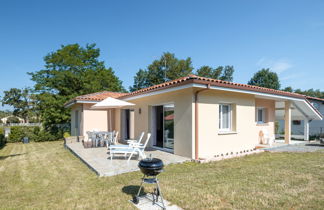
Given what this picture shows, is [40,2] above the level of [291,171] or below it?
above

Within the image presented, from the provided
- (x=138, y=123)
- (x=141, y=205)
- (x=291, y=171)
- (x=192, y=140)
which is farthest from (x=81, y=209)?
(x=138, y=123)

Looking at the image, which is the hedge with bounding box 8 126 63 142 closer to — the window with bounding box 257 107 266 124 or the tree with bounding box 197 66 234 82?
the window with bounding box 257 107 266 124

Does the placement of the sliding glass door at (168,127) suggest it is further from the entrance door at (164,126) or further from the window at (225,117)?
the window at (225,117)

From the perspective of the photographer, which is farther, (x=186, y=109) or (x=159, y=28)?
(x=159, y=28)

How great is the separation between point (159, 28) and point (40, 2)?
10358mm

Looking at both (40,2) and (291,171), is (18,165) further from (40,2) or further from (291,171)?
(291,171)

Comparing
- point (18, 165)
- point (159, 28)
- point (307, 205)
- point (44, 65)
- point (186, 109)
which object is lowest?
point (18, 165)

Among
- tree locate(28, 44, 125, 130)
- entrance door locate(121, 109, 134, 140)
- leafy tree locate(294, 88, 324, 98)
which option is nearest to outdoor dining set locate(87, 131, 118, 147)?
entrance door locate(121, 109, 134, 140)

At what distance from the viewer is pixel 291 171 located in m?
6.44

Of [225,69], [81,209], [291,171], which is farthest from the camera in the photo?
[225,69]

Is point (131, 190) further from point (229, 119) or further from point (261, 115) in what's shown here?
point (261, 115)

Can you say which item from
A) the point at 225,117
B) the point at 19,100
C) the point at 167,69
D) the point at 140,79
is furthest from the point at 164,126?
the point at 19,100

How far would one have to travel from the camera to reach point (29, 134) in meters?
18.7

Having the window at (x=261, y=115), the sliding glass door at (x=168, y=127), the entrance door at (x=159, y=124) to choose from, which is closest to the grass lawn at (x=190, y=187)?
the sliding glass door at (x=168, y=127)
